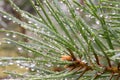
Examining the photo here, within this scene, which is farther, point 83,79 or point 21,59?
point 83,79

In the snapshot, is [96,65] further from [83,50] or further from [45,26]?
[45,26]

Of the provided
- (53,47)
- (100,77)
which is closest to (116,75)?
(100,77)

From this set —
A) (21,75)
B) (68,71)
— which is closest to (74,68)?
(68,71)

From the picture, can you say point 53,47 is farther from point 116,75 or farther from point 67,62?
point 116,75

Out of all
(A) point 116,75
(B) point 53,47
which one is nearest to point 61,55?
(B) point 53,47

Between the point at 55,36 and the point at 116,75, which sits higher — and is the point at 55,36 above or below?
above

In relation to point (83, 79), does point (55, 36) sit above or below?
above

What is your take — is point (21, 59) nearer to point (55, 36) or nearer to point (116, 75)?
point (55, 36)
